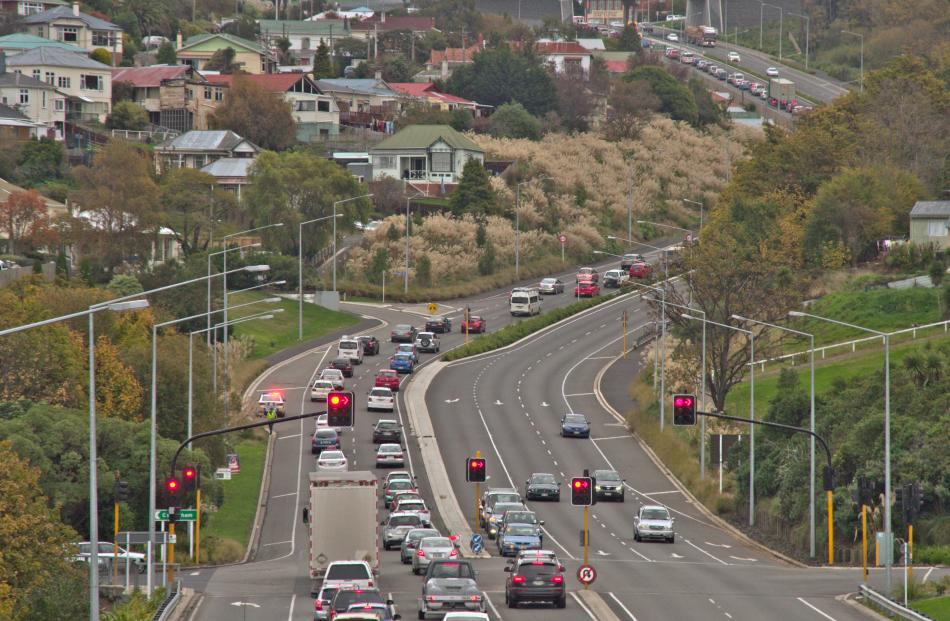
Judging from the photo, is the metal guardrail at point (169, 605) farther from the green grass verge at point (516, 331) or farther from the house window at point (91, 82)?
the house window at point (91, 82)

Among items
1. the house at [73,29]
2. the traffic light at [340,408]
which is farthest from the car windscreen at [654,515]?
the house at [73,29]

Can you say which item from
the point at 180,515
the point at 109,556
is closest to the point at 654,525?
the point at 180,515

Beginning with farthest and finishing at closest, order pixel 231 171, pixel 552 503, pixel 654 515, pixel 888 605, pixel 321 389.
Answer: pixel 231 171, pixel 321 389, pixel 552 503, pixel 654 515, pixel 888 605

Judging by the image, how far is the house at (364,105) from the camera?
19100 centimetres

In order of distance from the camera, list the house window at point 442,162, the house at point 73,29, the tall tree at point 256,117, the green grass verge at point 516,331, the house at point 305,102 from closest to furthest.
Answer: the green grass verge at point 516,331
the house window at point 442,162
the tall tree at point 256,117
the house at point 305,102
the house at point 73,29

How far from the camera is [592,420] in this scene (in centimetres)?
9269

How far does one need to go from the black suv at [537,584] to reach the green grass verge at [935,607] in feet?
29.1

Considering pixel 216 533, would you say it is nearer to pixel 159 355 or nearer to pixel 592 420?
pixel 159 355

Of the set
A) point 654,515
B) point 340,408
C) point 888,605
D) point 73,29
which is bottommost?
point 654,515

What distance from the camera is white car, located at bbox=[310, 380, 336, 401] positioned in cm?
9175

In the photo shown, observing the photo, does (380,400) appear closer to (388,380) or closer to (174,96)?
(388,380)

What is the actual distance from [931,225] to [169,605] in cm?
7995

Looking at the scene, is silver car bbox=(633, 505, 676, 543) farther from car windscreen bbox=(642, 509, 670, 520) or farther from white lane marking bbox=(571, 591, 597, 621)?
white lane marking bbox=(571, 591, 597, 621)

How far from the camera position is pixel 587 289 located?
12862 centimetres
